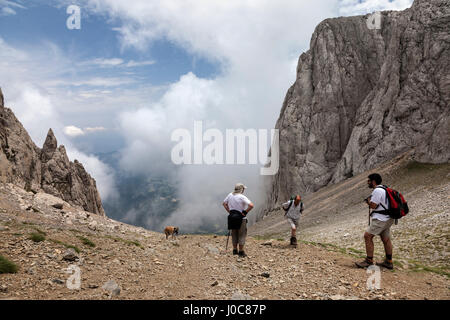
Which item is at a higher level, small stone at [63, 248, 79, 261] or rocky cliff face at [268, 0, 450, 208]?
rocky cliff face at [268, 0, 450, 208]

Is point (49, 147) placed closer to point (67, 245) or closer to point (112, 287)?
point (67, 245)

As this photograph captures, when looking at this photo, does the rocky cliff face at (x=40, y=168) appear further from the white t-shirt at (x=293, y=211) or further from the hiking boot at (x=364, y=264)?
the hiking boot at (x=364, y=264)

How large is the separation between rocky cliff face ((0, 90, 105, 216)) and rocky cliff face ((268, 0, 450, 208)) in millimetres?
60947

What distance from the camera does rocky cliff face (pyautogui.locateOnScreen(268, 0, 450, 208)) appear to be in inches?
2176

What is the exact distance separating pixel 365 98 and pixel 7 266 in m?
87.1

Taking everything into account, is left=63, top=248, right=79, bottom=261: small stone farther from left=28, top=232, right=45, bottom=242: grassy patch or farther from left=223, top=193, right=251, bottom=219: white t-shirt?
left=223, top=193, right=251, bottom=219: white t-shirt

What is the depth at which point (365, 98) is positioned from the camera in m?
78.1

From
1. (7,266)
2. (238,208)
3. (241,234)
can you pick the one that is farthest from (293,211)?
(7,266)

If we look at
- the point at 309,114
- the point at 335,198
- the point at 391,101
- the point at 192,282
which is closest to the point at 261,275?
the point at 192,282

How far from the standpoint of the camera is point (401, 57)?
2453 inches

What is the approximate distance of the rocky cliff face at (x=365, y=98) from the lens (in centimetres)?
5528

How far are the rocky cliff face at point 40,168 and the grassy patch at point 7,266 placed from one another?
2303cm

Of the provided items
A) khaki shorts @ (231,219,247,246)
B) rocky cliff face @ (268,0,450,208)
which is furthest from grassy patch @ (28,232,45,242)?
rocky cliff face @ (268,0,450,208)

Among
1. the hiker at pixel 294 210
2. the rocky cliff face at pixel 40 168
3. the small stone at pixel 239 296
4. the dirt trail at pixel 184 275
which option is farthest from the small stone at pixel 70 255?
the rocky cliff face at pixel 40 168
